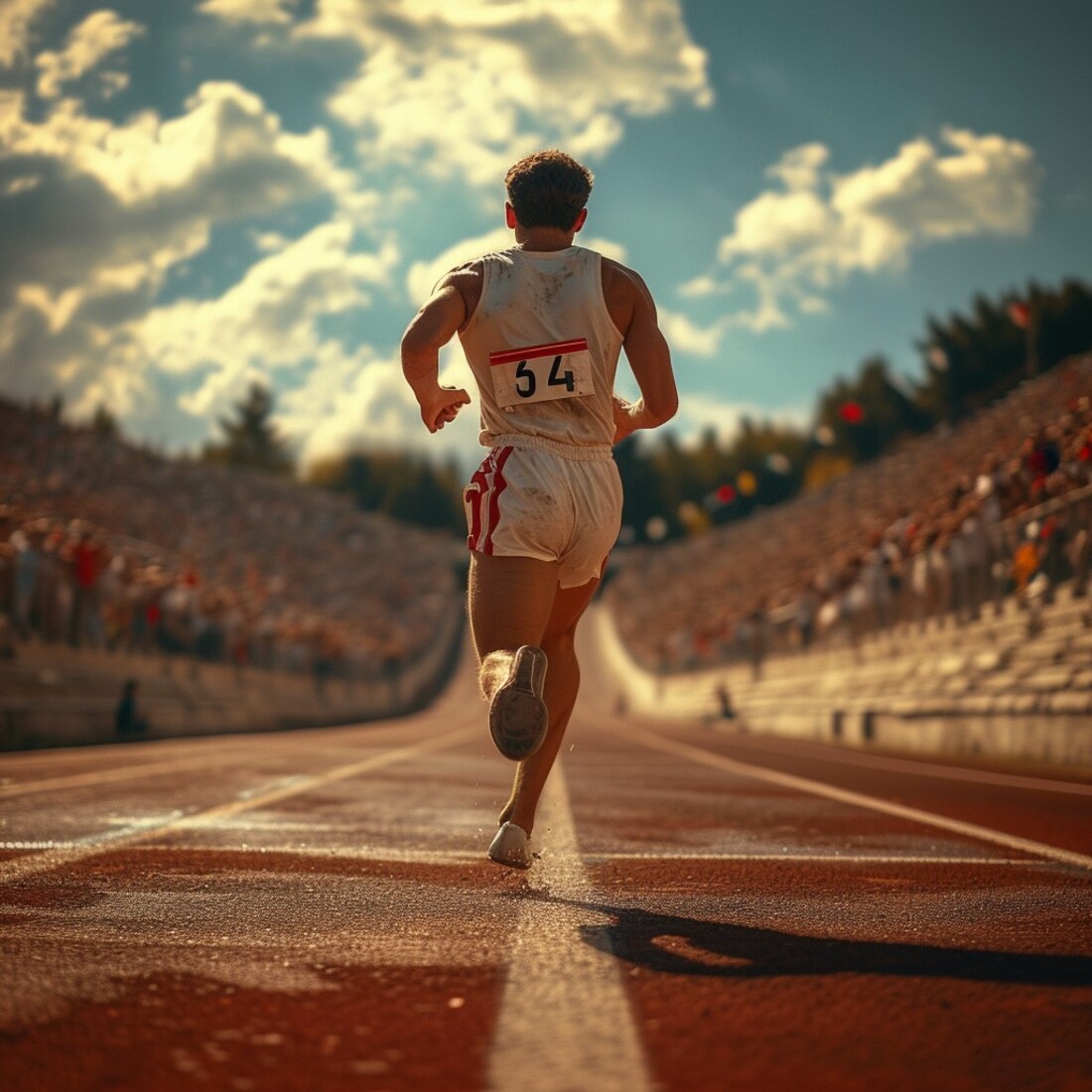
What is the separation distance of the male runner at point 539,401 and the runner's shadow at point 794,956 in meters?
1.05

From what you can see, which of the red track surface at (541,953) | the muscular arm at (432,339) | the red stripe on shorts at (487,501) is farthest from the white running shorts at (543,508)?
the red track surface at (541,953)

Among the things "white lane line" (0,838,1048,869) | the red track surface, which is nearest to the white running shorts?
the red track surface

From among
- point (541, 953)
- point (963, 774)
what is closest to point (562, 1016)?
point (541, 953)

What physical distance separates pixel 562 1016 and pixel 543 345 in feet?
7.99

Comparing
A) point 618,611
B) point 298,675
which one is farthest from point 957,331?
point 298,675

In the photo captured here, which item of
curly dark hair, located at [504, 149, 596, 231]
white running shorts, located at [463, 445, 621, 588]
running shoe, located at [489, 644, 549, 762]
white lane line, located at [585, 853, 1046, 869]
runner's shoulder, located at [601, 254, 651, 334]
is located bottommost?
white lane line, located at [585, 853, 1046, 869]

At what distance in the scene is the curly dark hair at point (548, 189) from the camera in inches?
179

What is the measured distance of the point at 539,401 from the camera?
14.5 feet

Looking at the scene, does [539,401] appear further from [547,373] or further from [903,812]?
[903,812]

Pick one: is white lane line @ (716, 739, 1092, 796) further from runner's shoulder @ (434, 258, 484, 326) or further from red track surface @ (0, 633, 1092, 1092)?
runner's shoulder @ (434, 258, 484, 326)

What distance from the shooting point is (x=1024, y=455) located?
18.9m

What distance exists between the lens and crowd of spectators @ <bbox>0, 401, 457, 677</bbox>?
1970 centimetres

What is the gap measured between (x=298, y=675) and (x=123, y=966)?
3531cm

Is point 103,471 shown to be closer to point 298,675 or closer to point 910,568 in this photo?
point 298,675
